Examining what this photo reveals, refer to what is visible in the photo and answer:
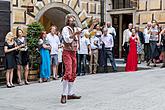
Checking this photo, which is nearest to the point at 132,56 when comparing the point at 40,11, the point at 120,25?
the point at 40,11

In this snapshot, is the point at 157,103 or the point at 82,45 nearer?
the point at 157,103

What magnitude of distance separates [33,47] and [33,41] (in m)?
0.24

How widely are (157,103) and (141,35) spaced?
8.43 metres

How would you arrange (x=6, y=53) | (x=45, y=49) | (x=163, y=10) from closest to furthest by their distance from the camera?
1. (x=6, y=53)
2. (x=45, y=49)
3. (x=163, y=10)

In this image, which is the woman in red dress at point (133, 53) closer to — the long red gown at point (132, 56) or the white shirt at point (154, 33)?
the long red gown at point (132, 56)

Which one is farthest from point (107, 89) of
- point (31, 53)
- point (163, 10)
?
point (163, 10)

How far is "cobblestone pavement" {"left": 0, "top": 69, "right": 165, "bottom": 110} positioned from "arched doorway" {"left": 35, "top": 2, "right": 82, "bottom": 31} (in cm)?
448

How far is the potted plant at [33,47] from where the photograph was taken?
13.2 meters

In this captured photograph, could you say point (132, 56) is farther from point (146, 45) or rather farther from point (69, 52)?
point (69, 52)

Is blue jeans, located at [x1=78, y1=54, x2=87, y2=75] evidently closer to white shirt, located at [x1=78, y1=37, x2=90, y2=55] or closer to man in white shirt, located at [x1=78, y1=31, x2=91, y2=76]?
man in white shirt, located at [x1=78, y1=31, x2=91, y2=76]

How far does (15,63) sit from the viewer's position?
11758mm

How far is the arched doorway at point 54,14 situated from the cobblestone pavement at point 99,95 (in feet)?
14.7

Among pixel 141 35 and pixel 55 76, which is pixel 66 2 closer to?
pixel 141 35

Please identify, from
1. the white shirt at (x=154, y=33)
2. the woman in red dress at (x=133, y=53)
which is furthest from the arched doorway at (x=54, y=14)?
the white shirt at (x=154, y=33)
